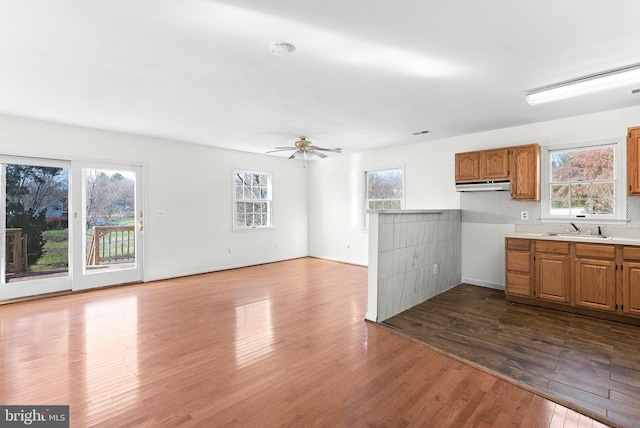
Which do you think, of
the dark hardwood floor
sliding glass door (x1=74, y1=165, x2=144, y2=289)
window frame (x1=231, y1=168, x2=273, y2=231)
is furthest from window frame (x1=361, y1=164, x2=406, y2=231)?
sliding glass door (x1=74, y1=165, x2=144, y2=289)

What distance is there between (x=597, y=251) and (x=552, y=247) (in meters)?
0.42

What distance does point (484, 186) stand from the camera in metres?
4.64

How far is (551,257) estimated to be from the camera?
12.6 feet

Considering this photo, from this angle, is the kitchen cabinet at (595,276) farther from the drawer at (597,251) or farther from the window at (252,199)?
the window at (252,199)

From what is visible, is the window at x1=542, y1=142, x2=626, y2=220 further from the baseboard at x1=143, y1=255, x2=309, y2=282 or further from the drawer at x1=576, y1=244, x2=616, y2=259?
the baseboard at x1=143, y1=255, x2=309, y2=282

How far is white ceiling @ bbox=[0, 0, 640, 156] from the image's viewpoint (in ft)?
6.43

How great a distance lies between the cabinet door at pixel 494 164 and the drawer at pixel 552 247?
3.57 ft

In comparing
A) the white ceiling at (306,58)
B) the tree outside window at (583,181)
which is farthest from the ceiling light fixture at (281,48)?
the tree outside window at (583,181)

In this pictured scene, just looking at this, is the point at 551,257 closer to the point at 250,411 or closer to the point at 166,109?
the point at 250,411

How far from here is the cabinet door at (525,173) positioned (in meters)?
4.22

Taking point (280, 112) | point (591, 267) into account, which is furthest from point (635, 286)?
point (280, 112)

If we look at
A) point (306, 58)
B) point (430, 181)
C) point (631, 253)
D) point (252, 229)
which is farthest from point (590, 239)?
point (252, 229)

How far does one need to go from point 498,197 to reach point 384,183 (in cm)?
228

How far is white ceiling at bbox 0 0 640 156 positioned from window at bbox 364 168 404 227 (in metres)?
2.02
